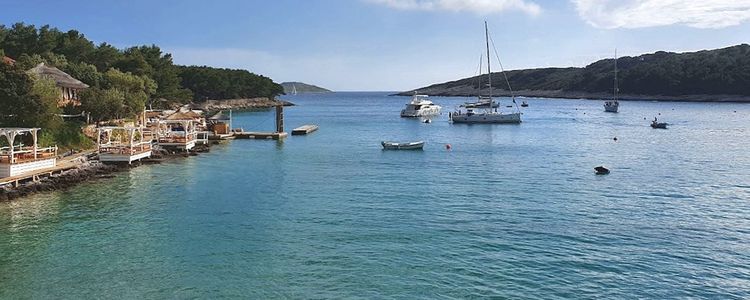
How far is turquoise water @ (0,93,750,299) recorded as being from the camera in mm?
19422

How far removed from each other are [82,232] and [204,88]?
454 ft

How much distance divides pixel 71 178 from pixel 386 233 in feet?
73.7

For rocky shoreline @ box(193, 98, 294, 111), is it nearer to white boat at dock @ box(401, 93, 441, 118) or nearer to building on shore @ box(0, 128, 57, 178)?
white boat at dock @ box(401, 93, 441, 118)

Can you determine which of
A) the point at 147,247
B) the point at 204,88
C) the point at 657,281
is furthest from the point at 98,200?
the point at 204,88

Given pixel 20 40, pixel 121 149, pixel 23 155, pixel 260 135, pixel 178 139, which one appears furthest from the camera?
pixel 20 40

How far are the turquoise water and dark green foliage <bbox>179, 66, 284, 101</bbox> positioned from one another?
114526 millimetres

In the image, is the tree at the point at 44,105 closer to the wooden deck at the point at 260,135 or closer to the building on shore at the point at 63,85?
the building on shore at the point at 63,85

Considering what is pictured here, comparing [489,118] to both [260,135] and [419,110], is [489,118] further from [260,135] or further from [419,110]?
[260,135]

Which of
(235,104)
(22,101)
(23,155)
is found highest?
(235,104)

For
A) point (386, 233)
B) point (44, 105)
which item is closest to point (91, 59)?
point (44, 105)

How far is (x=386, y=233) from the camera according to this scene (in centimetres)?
2559

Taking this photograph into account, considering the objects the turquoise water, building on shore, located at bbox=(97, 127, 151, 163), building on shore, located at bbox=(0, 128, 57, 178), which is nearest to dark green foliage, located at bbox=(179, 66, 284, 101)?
building on shore, located at bbox=(97, 127, 151, 163)

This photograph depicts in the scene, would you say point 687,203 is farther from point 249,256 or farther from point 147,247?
point 147,247

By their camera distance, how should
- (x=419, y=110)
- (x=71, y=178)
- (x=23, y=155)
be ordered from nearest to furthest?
(x=23, y=155) → (x=71, y=178) → (x=419, y=110)
